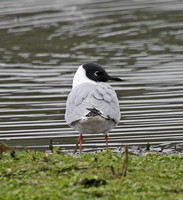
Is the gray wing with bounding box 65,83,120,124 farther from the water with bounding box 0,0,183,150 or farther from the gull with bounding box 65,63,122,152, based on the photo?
the water with bounding box 0,0,183,150

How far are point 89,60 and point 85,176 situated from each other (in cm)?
1203

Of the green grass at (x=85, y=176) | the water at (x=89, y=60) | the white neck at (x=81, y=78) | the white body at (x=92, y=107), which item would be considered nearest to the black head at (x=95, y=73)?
the white neck at (x=81, y=78)

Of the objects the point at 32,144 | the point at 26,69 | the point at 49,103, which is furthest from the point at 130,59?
the point at 32,144

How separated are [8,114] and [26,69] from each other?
16.1 feet

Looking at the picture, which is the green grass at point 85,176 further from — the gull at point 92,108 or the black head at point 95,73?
the black head at point 95,73

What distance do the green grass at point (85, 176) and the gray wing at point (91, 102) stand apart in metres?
0.93

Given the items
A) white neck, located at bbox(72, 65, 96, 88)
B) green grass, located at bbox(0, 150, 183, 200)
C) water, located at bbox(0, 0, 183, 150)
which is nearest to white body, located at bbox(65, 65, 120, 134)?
white neck, located at bbox(72, 65, 96, 88)

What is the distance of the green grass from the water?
105 inches

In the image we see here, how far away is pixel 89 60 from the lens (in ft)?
63.5

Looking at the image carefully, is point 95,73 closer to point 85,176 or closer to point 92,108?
point 92,108

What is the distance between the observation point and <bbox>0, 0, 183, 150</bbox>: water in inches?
485

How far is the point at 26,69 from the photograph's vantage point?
18.5 metres

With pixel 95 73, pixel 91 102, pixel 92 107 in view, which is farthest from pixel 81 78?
pixel 92 107

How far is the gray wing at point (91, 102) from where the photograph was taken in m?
9.80
